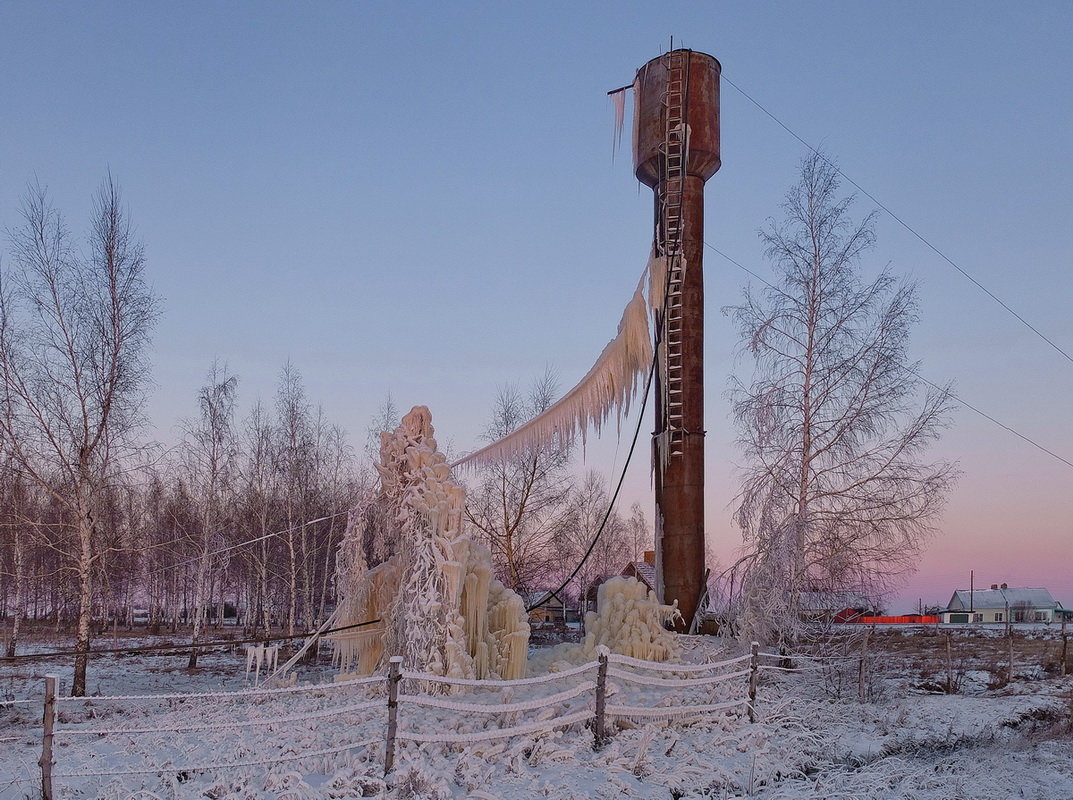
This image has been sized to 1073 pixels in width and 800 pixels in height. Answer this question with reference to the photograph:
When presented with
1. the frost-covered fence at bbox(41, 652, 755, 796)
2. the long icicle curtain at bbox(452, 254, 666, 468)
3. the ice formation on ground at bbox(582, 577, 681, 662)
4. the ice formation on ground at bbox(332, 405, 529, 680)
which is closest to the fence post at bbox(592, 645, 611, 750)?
the frost-covered fence at bbox(41, 652, 755, 796)

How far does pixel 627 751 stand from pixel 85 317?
46.0ft

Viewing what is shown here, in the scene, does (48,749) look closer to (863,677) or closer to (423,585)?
(423,585)

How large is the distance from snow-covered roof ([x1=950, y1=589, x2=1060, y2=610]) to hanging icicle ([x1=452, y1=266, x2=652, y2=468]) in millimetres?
67302

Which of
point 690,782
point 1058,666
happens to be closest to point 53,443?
point 690,782

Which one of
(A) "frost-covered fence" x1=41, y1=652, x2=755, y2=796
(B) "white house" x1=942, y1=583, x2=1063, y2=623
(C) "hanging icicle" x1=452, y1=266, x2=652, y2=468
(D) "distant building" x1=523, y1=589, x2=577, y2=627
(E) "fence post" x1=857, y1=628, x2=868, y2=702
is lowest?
(B) "white house" x1=942, y1=583, x2=1063, y2=623

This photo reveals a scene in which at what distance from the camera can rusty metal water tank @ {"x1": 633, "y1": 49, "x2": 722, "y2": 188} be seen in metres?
15.5

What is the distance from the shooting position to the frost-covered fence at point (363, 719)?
7715 millimetres

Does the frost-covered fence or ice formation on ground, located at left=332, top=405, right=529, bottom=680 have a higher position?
ice formation on ground, located at left=332, top=405, right=529, bottom=680

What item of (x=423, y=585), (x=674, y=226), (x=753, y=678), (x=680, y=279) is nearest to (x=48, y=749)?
(x=423, y=585)

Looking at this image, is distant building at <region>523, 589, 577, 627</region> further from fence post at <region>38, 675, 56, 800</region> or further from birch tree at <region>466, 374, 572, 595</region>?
fence post at <region>38, 675, 56, 800</region>

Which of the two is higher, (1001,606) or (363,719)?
(363,719)

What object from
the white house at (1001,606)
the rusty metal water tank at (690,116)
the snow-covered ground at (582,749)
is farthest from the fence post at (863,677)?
the white house at (1001,606)

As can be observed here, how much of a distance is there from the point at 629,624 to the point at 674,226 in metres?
7.43

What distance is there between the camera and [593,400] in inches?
544
